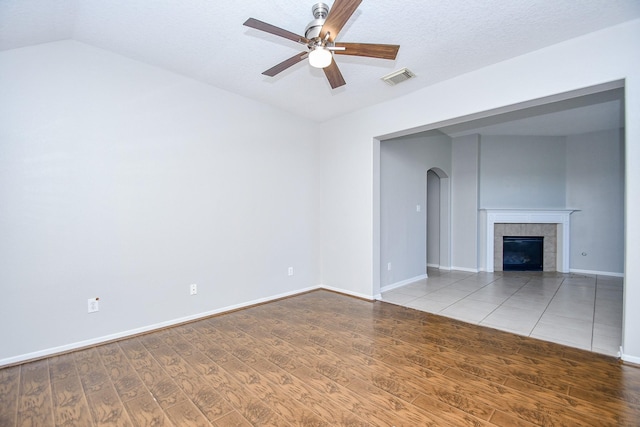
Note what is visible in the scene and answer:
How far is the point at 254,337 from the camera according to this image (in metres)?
2.94

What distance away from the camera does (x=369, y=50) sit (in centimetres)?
209

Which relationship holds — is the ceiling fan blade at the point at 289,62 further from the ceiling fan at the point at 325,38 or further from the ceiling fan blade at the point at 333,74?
the ceiling fan blade at the point at 333,74

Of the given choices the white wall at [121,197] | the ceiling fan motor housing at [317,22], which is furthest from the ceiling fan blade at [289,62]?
the white wall at [121,197]

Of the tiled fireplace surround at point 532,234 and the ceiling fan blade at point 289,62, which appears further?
the tiled fireplace surround at point 532,234

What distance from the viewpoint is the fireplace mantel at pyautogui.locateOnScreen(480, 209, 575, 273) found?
5.97 metres

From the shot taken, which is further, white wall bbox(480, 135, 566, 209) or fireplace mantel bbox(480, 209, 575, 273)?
white wall bbox(480, 135, 566, 209)

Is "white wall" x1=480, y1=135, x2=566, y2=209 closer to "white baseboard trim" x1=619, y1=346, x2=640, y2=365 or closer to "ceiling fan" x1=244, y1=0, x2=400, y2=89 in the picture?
"white baseboard trim" x1=619, y1=346, x2=640, y2=365

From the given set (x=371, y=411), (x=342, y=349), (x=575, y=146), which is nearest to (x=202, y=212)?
(x=342, y=349)

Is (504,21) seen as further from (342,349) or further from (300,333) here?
(300,333)

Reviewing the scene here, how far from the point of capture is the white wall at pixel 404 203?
4574 millimetres

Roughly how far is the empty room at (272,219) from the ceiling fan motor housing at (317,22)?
2 cm

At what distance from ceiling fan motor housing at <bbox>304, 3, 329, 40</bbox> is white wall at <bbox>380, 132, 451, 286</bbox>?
264 centimetres

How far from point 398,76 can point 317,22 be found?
151 centimetres

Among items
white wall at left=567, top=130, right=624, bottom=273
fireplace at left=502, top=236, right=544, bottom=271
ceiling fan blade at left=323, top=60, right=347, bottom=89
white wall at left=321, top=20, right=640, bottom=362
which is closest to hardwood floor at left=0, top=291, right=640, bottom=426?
Answer: white wall at left=321, top=20, right=640, bottom=362
